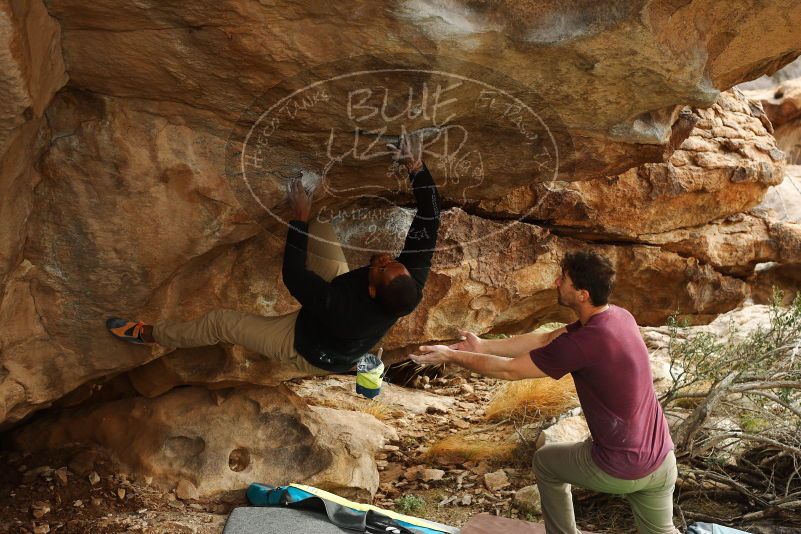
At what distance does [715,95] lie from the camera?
3725 millimetres

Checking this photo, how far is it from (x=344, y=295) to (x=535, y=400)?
342cm

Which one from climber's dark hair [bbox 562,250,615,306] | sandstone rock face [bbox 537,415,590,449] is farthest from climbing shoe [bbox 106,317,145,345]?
sandstone rock face [bbox 537,415,590,449]

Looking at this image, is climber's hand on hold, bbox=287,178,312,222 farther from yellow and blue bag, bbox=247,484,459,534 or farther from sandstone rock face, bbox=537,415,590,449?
sandstone rock face, bbox=537,415,590,449

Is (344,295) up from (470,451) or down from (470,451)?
up

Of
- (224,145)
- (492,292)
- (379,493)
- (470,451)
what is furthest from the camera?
(470,451)

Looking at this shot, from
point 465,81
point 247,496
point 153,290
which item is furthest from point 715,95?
point 247,496

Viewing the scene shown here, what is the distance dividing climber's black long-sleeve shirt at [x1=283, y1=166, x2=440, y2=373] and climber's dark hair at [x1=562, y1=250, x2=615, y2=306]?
2.59 feet

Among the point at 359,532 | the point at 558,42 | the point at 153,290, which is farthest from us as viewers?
the point at 359,532

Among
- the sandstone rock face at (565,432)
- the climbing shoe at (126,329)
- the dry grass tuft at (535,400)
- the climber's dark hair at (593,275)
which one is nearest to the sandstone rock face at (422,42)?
the climber's dark hair at (593,275)

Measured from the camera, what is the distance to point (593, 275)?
3.46m

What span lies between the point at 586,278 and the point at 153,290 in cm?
217

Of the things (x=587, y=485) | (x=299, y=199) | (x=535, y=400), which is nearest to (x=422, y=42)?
(x=299, y=199)

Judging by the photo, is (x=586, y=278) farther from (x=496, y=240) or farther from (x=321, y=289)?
(x=496, y=240)

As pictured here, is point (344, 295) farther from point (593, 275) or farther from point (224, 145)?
point (593, 275)
